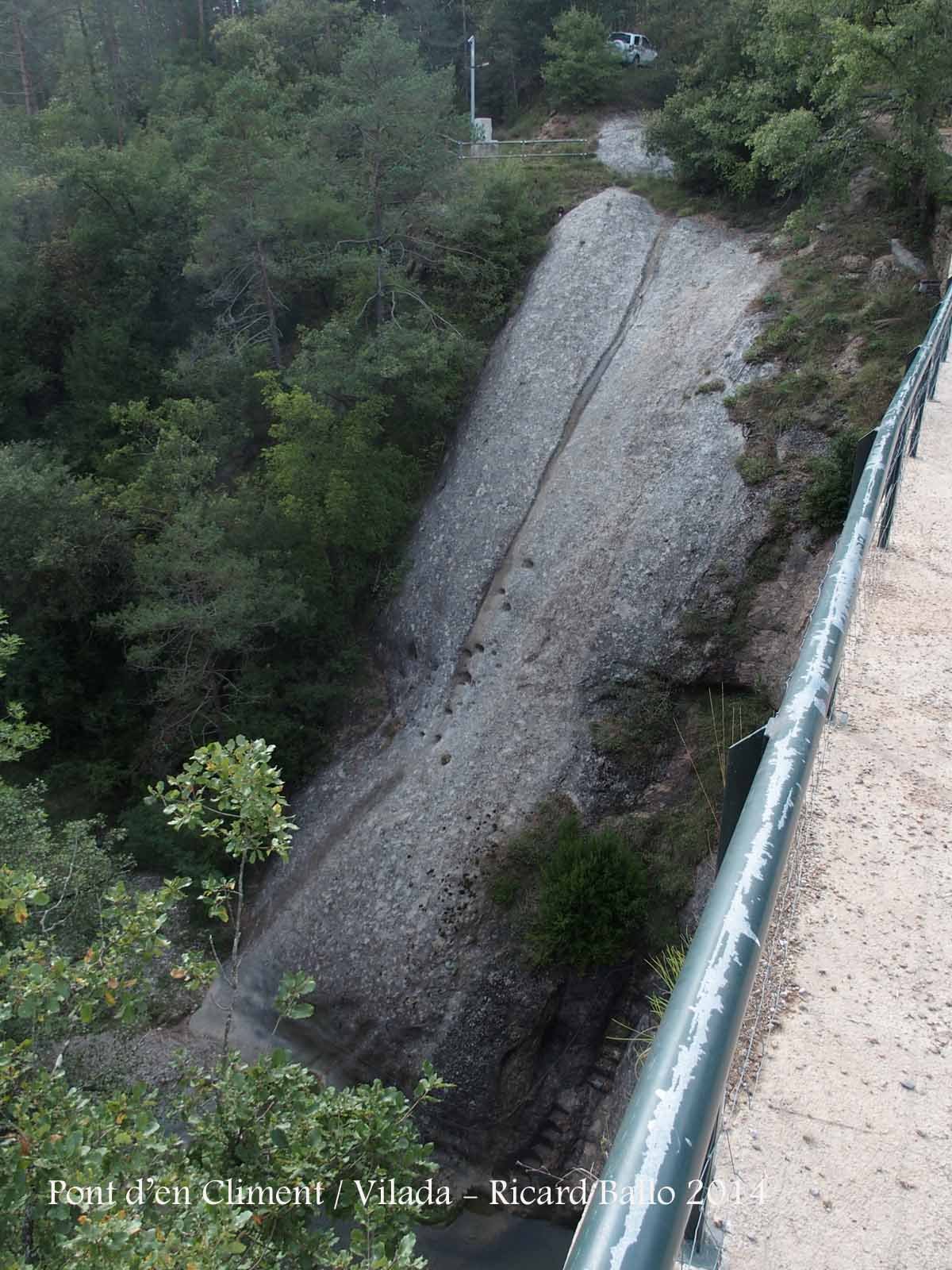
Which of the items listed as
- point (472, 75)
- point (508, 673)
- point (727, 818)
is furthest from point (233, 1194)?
point (472, 75)

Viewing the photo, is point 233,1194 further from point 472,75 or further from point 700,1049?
point 472,75

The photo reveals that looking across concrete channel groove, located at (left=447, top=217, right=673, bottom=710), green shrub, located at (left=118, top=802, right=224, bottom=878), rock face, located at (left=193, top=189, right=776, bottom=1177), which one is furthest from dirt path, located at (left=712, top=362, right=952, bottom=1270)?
green shrub, located at (left=118, top=802, right=224, bottom=878)

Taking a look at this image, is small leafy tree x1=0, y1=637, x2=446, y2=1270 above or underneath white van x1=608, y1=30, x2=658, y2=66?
underneath

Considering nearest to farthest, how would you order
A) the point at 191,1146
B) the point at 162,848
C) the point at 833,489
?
the point at 191,1146 < the point at 833,489 < the point at 162,848

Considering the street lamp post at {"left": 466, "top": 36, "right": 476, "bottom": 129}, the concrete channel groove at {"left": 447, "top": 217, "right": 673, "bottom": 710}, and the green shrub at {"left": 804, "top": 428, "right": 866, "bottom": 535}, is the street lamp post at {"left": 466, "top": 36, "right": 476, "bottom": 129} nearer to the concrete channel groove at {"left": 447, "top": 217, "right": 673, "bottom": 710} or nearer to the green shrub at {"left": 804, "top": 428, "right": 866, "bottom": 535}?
the concrete channel groove at {"left": 447, "top": 217, "right": 673, "bottom": 710}

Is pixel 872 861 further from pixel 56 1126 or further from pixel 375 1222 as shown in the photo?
pixel 56 1126
